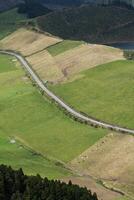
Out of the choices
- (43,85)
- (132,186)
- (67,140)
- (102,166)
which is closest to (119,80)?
(43,85)

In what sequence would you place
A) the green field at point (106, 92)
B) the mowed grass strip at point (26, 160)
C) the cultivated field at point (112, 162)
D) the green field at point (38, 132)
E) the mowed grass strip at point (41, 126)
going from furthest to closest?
1. the green field at point (106, 92)
2. the mowed grass strip at point (41, 126)
3. the green field at point (38, 132)
4. the mowed grass strip at point (26, 160)
5. the cultivated field at point (112, 162)

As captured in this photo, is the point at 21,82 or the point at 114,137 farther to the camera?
the point at 21,82

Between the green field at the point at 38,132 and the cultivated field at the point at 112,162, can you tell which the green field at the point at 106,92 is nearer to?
the green field at the point at 38,132

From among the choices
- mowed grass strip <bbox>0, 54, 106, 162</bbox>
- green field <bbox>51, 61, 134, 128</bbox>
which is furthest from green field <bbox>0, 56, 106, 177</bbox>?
green field <bbox>51, 61, 134, 128</bbox>

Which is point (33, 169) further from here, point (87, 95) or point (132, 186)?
point (87, 95)

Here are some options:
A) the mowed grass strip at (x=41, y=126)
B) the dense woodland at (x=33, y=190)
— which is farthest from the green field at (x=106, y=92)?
the dense woodland at (x=33, y=190)
